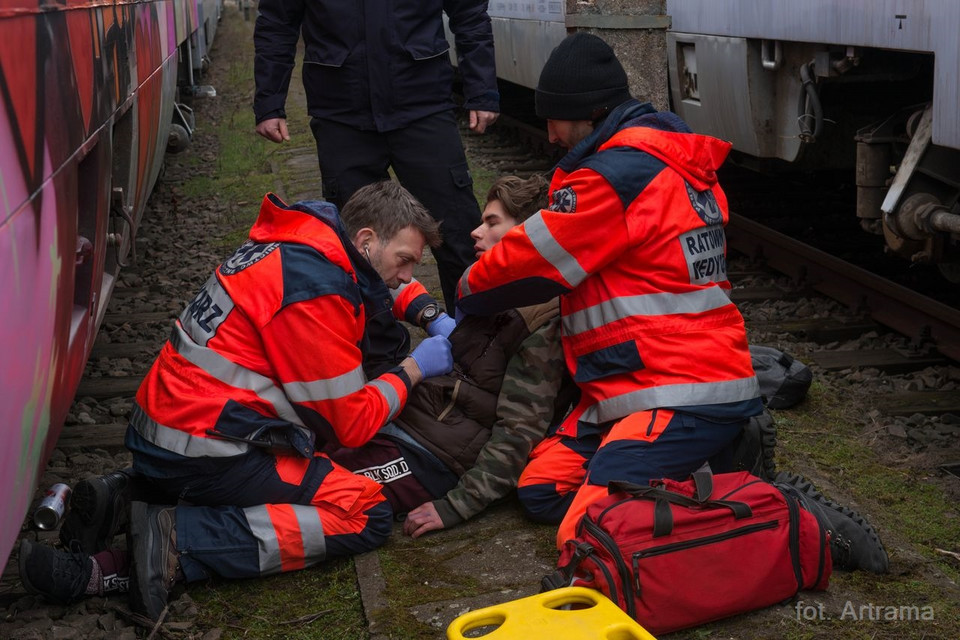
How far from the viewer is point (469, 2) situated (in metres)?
4.34

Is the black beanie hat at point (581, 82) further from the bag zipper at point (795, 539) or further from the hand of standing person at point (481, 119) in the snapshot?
the bag zipper at point (795, 539)

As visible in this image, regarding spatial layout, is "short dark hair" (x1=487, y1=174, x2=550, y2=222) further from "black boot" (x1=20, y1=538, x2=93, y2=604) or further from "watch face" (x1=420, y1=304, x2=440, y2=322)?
"black boot" (x1=20, y1=538, x2=93, y2=604)

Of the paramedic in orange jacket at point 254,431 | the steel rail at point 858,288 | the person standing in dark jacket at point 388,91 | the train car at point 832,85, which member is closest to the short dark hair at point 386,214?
the paramedic in orange jacket at point 254,431

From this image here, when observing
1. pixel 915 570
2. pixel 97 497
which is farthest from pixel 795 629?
pixel 97 497

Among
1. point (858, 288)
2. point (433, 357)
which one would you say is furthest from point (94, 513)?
point (858, 288)

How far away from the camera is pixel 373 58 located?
412 centimetres

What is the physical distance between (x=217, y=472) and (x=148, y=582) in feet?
1.06

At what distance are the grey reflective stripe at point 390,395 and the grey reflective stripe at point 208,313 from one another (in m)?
0.47

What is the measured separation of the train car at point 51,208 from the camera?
230 cm

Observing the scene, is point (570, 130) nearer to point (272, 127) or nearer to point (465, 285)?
point (465, 285)

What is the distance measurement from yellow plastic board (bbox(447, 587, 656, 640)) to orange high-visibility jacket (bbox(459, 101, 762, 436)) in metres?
0.65

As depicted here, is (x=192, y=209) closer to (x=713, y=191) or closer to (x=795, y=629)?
(x=713, y=191)

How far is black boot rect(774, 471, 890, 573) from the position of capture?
2.97 m

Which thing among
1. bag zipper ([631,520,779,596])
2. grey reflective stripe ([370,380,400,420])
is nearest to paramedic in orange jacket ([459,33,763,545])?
bag zipper ([631,520,779,596])
